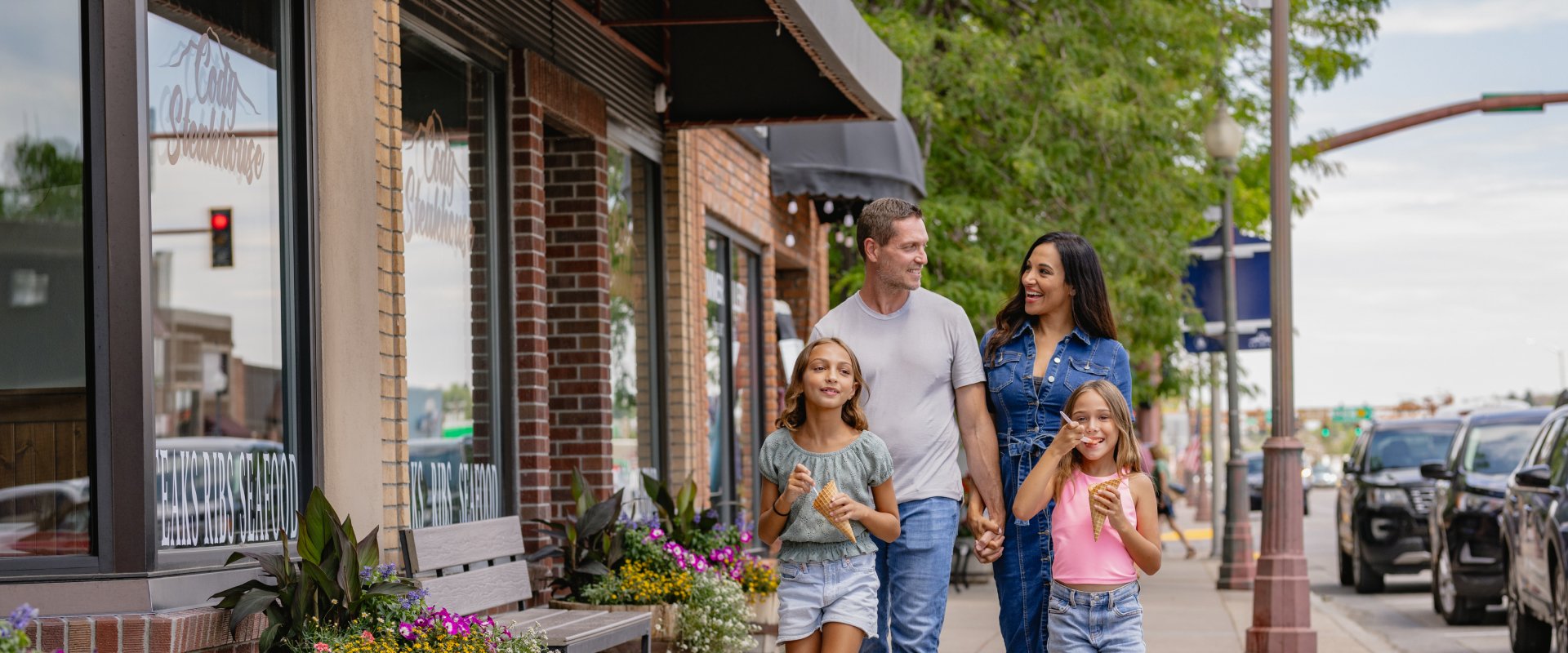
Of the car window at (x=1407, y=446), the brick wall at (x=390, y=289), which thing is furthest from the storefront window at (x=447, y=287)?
the car window at (x=1407, y=446)

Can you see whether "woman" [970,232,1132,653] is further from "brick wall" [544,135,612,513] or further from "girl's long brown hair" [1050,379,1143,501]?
"brick wall" [544,135,612,513]

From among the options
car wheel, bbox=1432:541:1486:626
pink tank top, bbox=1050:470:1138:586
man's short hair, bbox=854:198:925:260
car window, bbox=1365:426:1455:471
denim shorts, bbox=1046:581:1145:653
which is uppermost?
man's short hair, bbox=854:198:925:260

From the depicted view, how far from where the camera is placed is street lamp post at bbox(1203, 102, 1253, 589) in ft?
57.2

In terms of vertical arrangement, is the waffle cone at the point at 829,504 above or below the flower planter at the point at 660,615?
above

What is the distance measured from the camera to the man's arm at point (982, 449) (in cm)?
557

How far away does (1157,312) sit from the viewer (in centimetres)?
1725

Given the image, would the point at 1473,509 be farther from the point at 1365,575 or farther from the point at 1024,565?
the point at 1024,565

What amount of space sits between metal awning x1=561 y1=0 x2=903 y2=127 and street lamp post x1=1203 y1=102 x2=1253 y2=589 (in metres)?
8.00

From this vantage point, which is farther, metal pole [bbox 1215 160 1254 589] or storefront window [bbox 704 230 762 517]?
metal pole [bbox 1215 160 1254 589]

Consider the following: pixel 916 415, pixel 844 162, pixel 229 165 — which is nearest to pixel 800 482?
pixel 916 415

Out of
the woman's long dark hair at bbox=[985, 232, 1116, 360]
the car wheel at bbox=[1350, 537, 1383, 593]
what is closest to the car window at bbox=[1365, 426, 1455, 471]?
the car wheel at bbox=[1350, 537, 1383, 593]

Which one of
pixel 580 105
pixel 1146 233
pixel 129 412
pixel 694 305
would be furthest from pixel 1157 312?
pixel 129 412

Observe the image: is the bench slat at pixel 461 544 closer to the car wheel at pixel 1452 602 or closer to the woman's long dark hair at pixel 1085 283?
the woman's long dark hair at pixel 1085 283

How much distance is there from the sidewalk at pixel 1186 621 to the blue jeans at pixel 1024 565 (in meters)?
5.63
